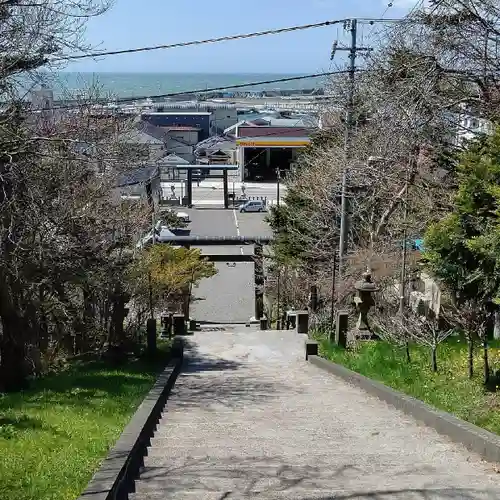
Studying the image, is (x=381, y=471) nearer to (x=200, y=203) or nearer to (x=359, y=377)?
(x=359, y=377)

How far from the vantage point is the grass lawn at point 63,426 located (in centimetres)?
546

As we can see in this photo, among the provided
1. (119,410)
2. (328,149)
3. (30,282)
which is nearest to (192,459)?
(119,410)

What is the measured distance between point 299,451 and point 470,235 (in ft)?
12.9

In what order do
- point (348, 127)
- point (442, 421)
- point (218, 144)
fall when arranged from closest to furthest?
point (442, 421), point (348, 127), point (218, 144)

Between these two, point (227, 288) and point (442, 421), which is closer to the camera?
point (442, 421)

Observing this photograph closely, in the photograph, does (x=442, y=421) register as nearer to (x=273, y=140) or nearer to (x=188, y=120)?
(x=273, y=140)

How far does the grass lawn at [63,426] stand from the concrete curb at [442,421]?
124 inches

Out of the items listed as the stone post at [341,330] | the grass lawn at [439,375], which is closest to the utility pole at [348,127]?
the stone post at [341,330]

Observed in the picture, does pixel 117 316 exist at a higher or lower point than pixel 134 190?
lower

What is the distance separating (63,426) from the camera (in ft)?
25.1

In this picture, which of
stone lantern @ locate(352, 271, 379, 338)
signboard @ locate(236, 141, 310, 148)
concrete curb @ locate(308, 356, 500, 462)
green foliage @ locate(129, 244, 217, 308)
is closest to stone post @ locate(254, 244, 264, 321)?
green foliage @ locate(129, 244, 217, 308)

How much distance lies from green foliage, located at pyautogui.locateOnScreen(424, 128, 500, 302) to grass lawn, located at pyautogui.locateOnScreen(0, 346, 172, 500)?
4.35 meters

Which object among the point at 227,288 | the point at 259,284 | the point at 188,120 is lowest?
the point at 227,288

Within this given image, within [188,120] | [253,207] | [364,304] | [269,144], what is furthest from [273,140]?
[364,304]
